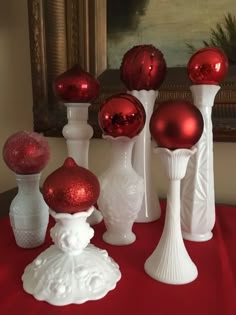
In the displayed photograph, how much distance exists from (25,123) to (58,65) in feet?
0.64

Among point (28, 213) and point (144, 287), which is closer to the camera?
point (144, 287)

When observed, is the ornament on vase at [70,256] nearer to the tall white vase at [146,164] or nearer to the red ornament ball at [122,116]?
the red ornament ball at [122,116]

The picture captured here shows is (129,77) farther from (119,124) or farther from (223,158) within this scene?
(223,158)

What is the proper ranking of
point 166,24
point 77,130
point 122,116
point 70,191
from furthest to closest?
1. point 166,24
2. point 77,130
3. point 122,116
4. point 70,191

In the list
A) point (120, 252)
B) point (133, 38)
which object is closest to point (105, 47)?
point (133, 38)

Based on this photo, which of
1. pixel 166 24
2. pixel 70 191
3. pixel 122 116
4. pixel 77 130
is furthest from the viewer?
pixel 166 24

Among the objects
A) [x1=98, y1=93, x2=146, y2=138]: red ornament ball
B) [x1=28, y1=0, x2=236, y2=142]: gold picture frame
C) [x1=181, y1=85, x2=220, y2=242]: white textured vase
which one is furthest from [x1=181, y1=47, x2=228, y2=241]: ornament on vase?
[x1=28, y1=0, x2=236, y2=142]: gold picture frame

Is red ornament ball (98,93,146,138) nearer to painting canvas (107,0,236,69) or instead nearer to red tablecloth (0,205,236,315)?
red tablecloth (0,205,236,315)

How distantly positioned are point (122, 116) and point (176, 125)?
102mm

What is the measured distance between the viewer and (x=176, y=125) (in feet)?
1.34

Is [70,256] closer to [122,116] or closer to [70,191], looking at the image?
[70,191]

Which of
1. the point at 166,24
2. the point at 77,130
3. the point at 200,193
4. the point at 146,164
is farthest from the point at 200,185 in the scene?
the point at 166,24

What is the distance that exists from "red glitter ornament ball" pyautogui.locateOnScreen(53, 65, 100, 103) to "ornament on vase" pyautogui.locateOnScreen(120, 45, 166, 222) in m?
0.06

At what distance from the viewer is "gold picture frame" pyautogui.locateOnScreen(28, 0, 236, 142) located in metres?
0.78
